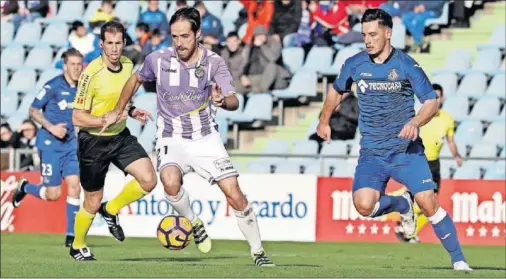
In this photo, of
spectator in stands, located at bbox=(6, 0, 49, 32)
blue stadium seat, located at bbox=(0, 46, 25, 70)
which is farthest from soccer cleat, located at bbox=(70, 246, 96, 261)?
spectator in stands, located at bbox=(6, 0, 49, 32)

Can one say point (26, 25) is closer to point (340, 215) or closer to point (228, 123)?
point (228, 123)

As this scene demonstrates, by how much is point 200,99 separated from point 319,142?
1010cm

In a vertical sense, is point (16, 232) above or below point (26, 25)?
below

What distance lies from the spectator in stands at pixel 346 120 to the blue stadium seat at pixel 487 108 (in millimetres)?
1930

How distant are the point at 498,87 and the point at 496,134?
128 centimetres

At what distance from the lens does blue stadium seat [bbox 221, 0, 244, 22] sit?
27203 mm

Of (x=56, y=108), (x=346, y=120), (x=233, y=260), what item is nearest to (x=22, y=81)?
(x=346, y=120)

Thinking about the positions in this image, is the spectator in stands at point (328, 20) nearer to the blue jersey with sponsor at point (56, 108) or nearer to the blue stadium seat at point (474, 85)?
the blue stadium seat at point (474, 85)

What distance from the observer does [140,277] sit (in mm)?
12164

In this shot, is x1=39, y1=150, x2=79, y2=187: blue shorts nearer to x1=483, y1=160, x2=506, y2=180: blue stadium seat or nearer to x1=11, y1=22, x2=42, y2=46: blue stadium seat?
x1=483, y1=160, x2=506, y2=180: blue stadium seat

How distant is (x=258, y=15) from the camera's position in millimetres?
25828

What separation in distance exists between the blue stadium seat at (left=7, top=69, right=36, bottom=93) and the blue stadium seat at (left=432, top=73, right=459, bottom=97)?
8434mm

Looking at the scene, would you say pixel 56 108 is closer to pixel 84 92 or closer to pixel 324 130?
pixel 84 92

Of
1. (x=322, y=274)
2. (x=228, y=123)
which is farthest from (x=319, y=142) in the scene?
(x=322, y=274)
